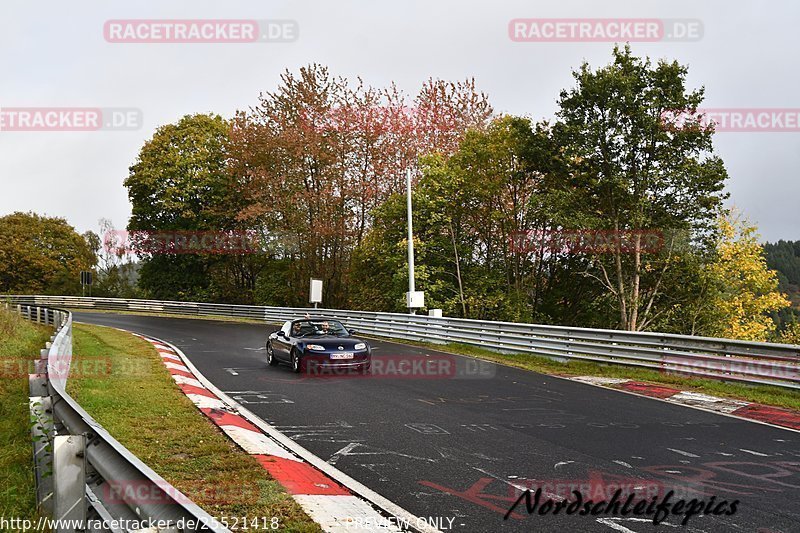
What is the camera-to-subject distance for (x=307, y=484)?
5977mm

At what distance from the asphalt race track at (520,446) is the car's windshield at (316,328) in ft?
5.17

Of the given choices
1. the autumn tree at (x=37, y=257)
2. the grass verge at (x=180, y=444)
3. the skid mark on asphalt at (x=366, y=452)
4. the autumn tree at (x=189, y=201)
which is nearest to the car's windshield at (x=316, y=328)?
the grass verge at (x=180, y=444)

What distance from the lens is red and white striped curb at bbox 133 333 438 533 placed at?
4.91m

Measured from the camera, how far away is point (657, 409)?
406 inches

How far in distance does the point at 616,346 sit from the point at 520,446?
8.97 metres

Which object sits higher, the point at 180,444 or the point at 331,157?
the point at 331,157

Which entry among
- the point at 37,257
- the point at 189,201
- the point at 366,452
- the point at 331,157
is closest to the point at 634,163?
the point at 331,157

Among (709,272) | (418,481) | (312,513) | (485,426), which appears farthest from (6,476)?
(709,272)

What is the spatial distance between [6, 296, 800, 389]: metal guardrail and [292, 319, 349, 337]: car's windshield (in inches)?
227

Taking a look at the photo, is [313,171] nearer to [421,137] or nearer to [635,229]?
[421,137]

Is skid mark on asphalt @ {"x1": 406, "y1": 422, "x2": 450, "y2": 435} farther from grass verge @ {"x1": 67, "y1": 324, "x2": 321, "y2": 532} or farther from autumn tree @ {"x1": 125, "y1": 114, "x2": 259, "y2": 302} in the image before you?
autumn tree @ {"x1": 125, "y1": 114, "x2": 259, "y2": 302}

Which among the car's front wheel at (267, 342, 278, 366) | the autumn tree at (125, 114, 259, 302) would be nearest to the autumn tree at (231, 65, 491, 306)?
the autumn tree at (125, 114, 259, 302)

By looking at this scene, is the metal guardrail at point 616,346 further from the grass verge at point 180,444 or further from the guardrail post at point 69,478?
the guardrail post at point 69,478

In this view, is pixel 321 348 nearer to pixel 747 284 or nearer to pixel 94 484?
pixel 94 484
